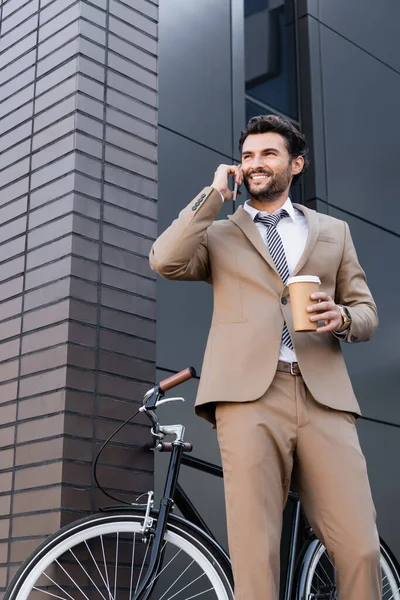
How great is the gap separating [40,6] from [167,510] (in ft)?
9.14

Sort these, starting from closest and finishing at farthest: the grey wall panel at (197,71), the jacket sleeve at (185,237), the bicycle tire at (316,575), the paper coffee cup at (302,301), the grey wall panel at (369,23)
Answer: the paper coffee cup at (302,301), the jacket sleeve at (185,237), the bicycle tire at (316,575), the grey wall panel at (197,71), the grey wall panel at (369,23)

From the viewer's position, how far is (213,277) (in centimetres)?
309

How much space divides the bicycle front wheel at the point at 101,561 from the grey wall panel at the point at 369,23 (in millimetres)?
4163

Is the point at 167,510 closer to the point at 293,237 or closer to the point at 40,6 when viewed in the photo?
the point at 293,237

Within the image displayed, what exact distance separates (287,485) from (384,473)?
274 centimetres

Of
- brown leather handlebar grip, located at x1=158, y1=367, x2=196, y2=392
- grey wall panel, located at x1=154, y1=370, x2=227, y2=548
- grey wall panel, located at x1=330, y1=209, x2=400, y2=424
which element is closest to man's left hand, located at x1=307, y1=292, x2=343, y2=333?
brown leather handlebar grip, located at x1=158, y1=367, x2=196, y2=392

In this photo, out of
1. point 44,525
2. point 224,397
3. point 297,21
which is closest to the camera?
point 224,397

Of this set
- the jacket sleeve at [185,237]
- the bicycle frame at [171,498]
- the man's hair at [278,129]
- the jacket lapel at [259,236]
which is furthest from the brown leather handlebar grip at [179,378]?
the man's hair at [278,129]

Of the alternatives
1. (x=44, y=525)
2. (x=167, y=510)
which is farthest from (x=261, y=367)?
(x=44, y=525)

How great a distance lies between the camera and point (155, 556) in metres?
2.87

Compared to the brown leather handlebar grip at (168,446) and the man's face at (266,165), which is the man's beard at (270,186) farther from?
the brown leather handlebar grip at (168,446)

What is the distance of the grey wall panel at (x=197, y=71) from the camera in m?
4.73

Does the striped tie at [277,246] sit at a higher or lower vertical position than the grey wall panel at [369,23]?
lower

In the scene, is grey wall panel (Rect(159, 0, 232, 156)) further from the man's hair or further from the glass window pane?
the man's hair
